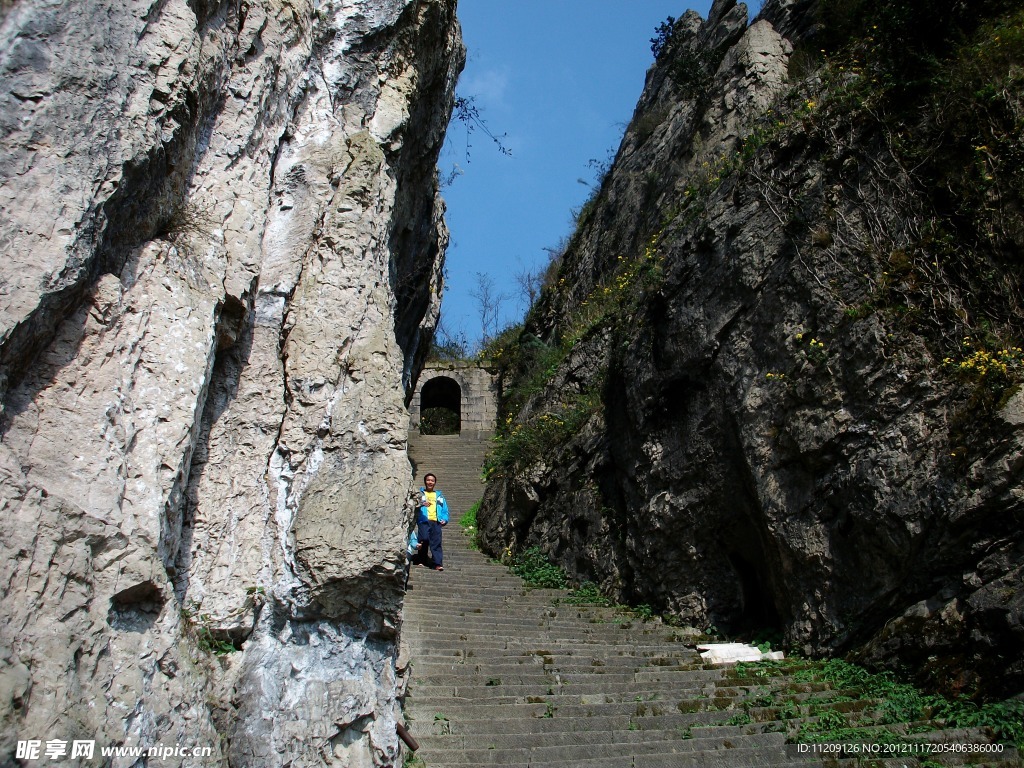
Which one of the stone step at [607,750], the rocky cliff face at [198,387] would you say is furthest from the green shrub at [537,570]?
the rocky cliff face at [198,387]

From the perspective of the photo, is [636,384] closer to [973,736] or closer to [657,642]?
[657,642]

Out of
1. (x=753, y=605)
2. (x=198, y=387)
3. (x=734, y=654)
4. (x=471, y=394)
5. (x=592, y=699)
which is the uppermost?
(x=471, y=394)

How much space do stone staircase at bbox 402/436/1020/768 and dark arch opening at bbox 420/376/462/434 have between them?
1930 cm

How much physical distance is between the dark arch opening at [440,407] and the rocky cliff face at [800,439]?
583 inches

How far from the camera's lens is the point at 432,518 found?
10.6 metres

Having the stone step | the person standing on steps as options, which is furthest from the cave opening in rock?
the person standing on steps

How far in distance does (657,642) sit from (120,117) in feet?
28.2

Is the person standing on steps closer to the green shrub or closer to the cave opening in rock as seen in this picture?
the green shrub

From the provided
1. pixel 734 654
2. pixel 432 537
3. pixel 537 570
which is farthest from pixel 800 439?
pixel 537 570

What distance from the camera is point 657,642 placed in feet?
33.6

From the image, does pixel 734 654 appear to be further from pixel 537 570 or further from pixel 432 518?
pixel 537 570

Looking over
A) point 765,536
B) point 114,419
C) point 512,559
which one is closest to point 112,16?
point 114,419

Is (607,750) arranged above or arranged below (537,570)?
below

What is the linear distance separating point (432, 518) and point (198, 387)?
6281mm
